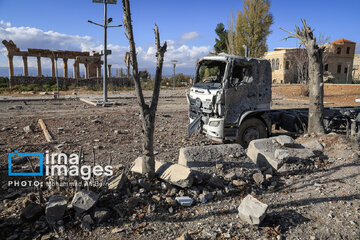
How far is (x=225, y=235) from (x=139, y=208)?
47.1 inches

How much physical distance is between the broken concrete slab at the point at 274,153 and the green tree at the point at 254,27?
2168 cm

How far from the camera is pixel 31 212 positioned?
3.31 meters

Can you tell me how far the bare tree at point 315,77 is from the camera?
280 inches

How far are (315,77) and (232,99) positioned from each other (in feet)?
8.64

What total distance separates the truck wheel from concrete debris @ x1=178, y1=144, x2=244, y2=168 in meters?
1.66

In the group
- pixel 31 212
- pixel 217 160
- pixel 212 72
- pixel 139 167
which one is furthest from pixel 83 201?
pixel 212 72

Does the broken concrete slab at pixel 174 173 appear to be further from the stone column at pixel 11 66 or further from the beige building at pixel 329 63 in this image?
the beige building at pixel 329 63

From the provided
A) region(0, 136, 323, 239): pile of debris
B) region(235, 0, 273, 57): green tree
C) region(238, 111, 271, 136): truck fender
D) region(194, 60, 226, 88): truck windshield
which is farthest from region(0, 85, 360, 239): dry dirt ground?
region(235, 0, 273, 57): green tree

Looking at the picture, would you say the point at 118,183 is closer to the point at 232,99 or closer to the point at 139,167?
the point at 139,167

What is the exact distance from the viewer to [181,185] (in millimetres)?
3953

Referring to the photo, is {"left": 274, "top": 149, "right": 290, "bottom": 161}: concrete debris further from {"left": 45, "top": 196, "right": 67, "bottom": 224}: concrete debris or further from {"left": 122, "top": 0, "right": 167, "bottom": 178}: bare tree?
{"left": 45, "top": 196, "right": 67, "bottom": 224}: concrete debris

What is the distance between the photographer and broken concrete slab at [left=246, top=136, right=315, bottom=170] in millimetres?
5098

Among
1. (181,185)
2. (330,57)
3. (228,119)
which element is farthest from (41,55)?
(330,57)

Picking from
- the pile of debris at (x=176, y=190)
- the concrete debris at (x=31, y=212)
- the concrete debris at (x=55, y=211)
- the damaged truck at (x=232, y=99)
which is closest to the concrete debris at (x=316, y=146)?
the pile of debris at (x=176, y=190)
